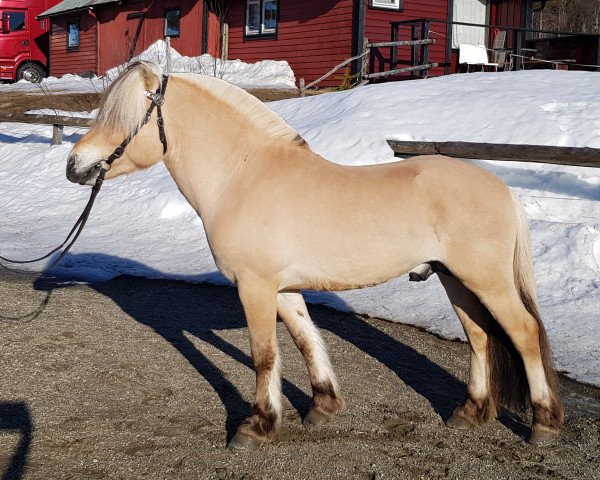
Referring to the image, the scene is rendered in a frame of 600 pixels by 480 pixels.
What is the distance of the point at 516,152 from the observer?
769cm

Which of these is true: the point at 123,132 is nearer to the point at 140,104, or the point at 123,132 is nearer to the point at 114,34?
the point at 140,104

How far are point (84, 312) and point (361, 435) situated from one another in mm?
3108

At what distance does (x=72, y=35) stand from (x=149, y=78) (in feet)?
98.2

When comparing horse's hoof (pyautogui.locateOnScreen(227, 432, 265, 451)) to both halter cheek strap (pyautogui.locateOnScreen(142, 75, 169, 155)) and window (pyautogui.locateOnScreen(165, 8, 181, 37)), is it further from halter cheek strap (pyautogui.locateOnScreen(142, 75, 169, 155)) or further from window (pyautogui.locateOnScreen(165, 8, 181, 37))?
window (pyautogui.locateOnScreen(165, 8, 181, 37))

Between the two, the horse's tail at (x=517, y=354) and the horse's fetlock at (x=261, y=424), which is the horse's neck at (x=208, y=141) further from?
Answer: the horse's tail at (x=517, y=354)

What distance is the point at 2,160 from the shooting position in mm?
13211

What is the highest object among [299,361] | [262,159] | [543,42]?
[543,42]

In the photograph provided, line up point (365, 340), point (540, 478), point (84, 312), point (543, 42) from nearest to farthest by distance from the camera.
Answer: point (540, 478)
point (365, 340)
point (84, 312)
point (543, 42)

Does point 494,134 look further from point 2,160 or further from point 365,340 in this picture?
point 2,160

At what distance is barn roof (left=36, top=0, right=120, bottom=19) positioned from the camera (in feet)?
93.5

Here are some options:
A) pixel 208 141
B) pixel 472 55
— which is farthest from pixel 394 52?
pixel 208 141

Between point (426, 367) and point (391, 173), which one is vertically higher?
point (391, 173)

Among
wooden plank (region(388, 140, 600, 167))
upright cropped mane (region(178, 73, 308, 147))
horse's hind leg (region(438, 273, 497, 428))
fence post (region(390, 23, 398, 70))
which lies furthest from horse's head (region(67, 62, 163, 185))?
fence post (region(390, 23, 398, 70))

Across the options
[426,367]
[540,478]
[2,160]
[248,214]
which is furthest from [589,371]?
[2,160]
